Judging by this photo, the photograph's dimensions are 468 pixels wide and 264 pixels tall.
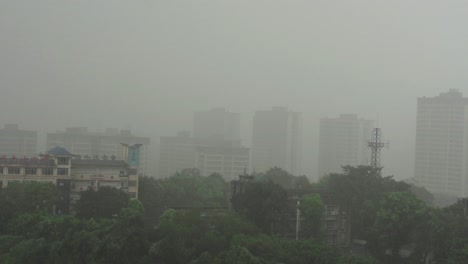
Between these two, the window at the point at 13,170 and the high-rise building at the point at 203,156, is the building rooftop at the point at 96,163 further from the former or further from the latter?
the high-rise building at the point at 203,156

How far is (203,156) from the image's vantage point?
22203 millimetres

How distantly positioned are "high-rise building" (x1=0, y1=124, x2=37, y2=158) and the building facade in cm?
932

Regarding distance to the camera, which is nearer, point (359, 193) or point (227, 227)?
point (227, 227)

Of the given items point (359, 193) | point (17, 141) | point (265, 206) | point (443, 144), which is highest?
point (443, 144)

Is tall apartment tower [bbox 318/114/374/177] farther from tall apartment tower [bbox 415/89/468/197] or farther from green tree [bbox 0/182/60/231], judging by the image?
green tree [bbox 0/182/60/231]

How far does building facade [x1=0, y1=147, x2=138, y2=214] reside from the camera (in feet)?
35.0

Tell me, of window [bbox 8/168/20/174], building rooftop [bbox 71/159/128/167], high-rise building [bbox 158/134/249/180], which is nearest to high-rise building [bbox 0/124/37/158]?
high-rise building [bbox 158/134/249/180]

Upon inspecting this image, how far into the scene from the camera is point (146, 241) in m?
6.35

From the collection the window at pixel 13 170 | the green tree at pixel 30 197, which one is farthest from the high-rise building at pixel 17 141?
the green tree at pixel 30 197

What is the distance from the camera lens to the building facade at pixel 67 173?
1066 cm

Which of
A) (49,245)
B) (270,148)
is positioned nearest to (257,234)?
(49,245)

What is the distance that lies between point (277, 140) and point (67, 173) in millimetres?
15008

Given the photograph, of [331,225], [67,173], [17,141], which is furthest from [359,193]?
[17,141]

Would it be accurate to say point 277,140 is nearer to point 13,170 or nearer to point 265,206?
point 13,170
